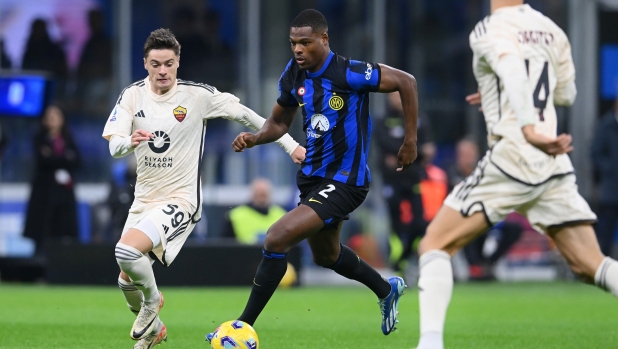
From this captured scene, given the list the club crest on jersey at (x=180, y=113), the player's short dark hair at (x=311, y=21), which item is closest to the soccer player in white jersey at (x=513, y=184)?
the player's short dark hair at (x=311, y=21)

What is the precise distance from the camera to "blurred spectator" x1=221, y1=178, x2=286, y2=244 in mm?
14473

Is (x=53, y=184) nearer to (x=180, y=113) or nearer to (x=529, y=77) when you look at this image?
(x=180, y=113)

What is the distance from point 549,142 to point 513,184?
41cm

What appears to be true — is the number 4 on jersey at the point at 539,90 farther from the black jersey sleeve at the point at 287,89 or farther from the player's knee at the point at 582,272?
the black jersey sleeve at the point at 287,89

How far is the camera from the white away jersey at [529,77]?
573cm

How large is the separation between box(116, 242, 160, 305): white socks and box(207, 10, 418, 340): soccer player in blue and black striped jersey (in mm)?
708

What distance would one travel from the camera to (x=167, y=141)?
292 inches

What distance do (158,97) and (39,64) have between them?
980 cm

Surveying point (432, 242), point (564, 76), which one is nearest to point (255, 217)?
point (432, 242)

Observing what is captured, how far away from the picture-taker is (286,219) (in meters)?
6.93

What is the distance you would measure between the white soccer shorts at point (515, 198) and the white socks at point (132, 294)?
2.61 metres

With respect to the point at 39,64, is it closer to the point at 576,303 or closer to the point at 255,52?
the point at 255,52

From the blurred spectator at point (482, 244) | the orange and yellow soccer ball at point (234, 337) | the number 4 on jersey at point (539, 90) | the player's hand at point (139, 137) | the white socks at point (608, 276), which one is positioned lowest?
the blurred spectator at point (482, 244)

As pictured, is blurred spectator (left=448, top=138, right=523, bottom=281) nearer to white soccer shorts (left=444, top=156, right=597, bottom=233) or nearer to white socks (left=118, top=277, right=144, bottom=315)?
white socks (left=118, top=277, right=144, bottom=315)
